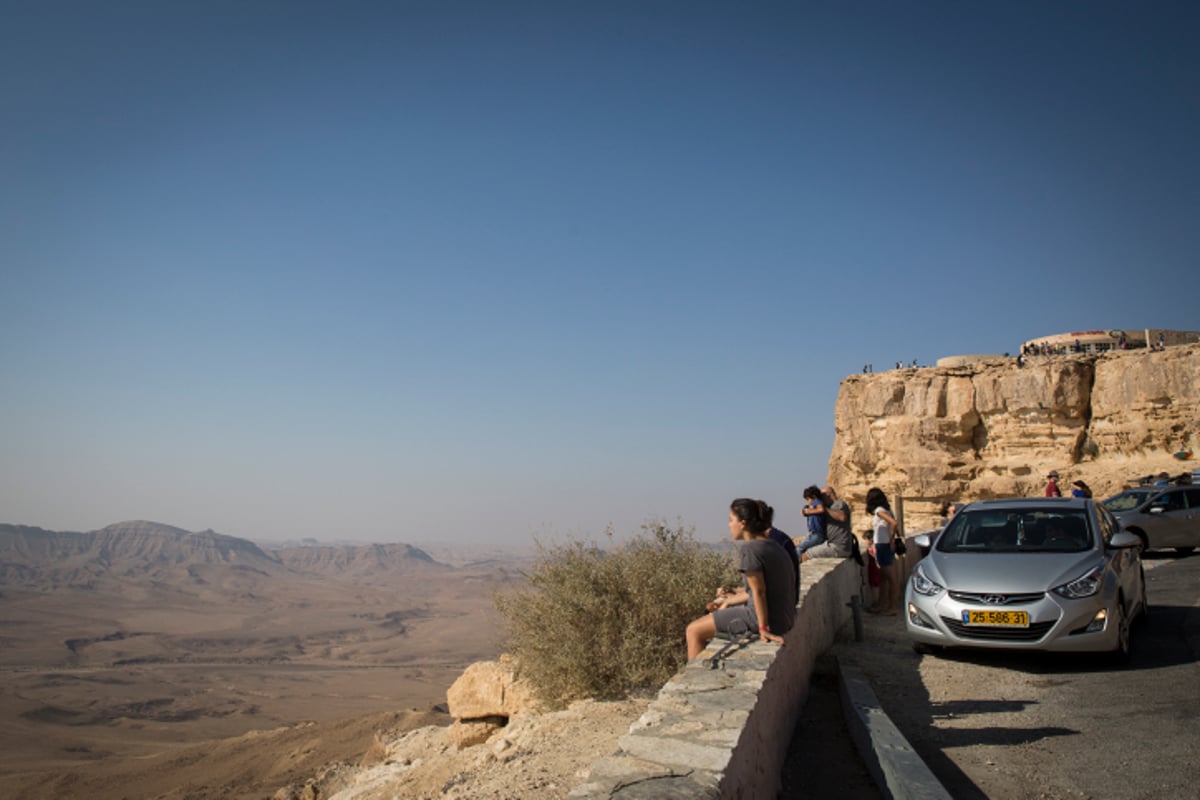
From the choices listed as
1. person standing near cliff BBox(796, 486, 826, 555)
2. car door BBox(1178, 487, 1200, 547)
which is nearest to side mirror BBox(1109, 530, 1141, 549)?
person standing near cliff BBox(796, 486, 826, 555)

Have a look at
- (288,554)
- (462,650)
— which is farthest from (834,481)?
(288,554)

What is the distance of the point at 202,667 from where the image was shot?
55781mm

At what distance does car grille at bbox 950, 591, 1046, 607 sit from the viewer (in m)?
6.23

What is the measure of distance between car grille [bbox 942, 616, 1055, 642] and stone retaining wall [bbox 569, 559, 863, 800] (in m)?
1.80

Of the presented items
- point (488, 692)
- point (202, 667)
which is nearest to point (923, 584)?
point (488, 692)

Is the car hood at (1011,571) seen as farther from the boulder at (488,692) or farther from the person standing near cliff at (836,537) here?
the boulder at (488,692)

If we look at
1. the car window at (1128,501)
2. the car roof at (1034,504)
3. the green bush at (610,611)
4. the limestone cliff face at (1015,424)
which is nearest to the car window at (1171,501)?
the car window at (1128,501)

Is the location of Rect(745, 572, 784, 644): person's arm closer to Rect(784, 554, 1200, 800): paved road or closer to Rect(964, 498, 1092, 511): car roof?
Rect(784, 554, 1200, 800): paved road

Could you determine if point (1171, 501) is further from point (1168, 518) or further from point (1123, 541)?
point (1123, 541)

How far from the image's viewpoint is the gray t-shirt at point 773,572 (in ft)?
15.8

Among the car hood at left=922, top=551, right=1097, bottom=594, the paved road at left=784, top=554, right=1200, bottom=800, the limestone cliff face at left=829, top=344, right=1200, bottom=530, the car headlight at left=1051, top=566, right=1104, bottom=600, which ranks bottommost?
the paved road at left=784, top=554, right=1200, bottom=800

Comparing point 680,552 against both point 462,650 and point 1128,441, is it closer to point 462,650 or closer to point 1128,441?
point 1128,441

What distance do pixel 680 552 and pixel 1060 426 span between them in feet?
95.1

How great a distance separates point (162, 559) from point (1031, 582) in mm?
164772
